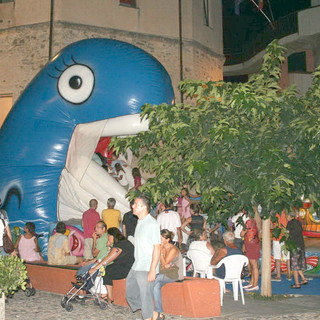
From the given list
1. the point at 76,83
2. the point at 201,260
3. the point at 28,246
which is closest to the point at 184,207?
the point at 76,83

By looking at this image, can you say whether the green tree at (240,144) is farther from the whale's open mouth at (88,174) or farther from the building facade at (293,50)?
the building facade at (293,50)

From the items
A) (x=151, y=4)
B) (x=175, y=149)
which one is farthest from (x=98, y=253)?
(x=151, y=4)

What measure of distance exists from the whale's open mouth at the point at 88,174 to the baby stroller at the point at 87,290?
4039 millimetres

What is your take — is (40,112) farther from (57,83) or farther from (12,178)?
(12,178)

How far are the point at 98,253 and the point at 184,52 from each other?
14387 millimetres

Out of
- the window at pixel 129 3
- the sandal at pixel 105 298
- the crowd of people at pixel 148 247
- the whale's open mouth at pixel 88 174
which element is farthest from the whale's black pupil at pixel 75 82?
the window at pixel 129 3

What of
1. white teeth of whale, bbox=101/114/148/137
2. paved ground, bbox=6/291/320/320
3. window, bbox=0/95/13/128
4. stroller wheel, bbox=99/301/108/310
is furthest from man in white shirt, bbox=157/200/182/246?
window, bbox=0/95/13/128

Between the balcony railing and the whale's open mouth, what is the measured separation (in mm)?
15631

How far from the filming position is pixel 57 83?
13.0 m

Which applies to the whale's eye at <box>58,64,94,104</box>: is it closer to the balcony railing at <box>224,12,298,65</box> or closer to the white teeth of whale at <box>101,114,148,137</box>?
the white teeth of whale at <box>101,114,148,137</box>

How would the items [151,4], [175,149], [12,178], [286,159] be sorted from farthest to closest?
[151,4], [12,178], [175,149], [286,159]

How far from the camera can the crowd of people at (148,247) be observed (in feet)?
22.8

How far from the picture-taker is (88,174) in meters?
13.0

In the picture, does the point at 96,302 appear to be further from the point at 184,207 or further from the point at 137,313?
the point at 184,207
